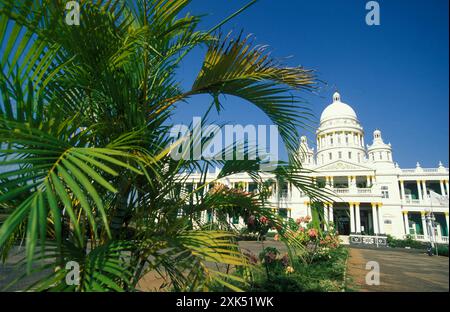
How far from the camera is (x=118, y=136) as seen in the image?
1.64 m

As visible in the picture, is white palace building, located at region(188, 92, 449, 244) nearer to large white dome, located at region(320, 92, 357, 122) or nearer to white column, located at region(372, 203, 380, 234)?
white column, located at region(372, 203, 380, 234)

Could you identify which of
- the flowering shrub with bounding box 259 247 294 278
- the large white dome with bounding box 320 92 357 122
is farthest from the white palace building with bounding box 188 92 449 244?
the flowering shrub with bounding box 259 247 294 278

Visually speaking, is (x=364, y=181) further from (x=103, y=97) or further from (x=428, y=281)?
(x=103, y=97)

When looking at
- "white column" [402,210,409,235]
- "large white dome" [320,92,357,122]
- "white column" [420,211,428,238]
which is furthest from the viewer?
"large white dome" [320,92,357,122]

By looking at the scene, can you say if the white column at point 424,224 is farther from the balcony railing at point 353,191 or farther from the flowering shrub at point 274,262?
the flowering shrub at point 274,262

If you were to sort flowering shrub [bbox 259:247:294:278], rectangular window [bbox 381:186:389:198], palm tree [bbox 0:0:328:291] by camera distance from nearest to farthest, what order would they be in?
palm tree [bbox 0:0:328:291] → flowering shrub [bbox 259:247:294:278] → rectangular window [bbox 381:186:389:198]

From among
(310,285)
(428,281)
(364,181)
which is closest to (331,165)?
(364,181)

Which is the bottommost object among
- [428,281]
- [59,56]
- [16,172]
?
[428,281]

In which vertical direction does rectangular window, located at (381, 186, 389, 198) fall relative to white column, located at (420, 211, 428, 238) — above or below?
above

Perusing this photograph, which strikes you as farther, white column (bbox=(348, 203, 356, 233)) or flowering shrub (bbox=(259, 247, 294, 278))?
white column (bbox=(348, 203, 356, 233))

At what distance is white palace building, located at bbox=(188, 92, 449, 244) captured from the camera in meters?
33.5

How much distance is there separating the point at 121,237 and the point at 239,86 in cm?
137

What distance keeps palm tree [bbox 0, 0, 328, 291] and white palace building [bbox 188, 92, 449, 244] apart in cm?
2946
